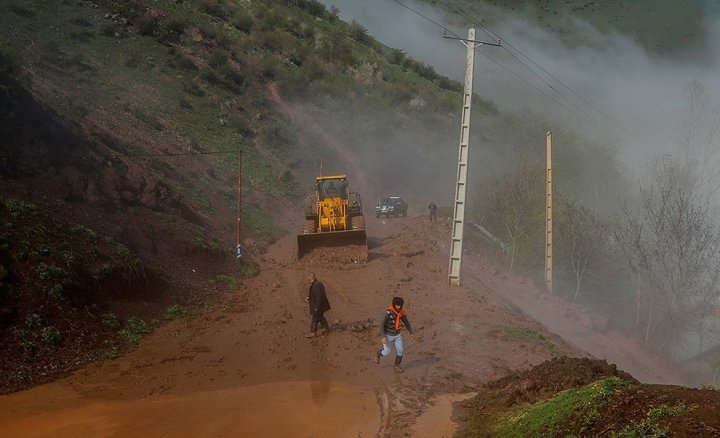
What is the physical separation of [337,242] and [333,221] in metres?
1.91

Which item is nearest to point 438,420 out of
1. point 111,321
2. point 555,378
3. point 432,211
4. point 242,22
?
point 555,378

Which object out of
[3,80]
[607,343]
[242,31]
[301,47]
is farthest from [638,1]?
[3,80]

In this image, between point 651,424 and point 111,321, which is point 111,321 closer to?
point 111,321

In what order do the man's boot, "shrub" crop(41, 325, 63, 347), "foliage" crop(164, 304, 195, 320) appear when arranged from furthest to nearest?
"foliage" crop(164, 304, 195, 320), the man's boot, "shrub" crop(41, 325, 63, 347)

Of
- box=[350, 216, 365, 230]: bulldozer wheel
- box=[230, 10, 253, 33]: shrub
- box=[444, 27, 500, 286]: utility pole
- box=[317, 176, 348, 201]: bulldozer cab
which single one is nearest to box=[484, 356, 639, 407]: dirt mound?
box=[444, 27, 500, 286]: utility pole

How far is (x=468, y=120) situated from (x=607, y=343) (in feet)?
46.8

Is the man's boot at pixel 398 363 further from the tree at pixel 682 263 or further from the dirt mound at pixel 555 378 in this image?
the tree at pixel 682 263

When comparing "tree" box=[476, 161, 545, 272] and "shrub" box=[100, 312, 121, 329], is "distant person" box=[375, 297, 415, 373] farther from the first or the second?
"tree" box=[476, 161, 545, 272]

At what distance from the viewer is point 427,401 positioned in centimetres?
1168

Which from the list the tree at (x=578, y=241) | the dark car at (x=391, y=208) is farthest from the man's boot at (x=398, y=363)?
the dark car at (x=391, y=208)

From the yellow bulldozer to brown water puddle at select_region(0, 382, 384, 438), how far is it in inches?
504

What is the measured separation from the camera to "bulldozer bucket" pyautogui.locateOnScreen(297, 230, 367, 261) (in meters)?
24.4

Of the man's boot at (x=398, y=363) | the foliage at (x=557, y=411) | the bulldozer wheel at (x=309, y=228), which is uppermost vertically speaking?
the bulldozer wheel at (x=309, y=228)

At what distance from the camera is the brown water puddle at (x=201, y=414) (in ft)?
31.7
